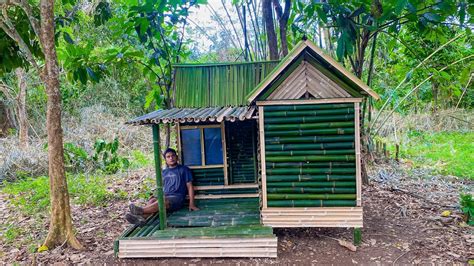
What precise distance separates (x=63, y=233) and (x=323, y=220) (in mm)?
3869

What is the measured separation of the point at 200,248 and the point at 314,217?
5.58 ft

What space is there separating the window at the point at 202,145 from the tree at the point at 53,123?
2227mm

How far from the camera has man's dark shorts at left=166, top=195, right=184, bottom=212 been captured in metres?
6.16

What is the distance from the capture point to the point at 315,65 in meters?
5.02

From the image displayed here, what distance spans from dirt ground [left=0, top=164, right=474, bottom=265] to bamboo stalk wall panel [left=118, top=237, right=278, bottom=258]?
8 centimetres

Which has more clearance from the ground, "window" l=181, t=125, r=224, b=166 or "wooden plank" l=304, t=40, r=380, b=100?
"wooden plank" l=304, t=40, r=380, b=100

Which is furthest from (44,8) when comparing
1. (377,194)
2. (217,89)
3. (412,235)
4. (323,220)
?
(377,194)

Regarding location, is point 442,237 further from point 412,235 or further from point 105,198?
point 105,198

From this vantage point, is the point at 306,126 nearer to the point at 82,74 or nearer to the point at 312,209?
the point at 312,209

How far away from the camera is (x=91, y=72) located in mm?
6312

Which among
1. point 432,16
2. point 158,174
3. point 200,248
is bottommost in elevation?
point 200,248

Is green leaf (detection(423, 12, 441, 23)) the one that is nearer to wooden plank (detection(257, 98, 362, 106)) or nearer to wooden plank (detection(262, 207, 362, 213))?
wooden plank (detection(257, 98, 362, 106))

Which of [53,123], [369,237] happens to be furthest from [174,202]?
[369,237]

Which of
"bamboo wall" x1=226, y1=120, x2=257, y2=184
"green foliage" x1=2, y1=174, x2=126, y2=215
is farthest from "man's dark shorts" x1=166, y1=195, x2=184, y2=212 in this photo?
"green foliage" x1=2, y1=174, x2=126, y2=215
